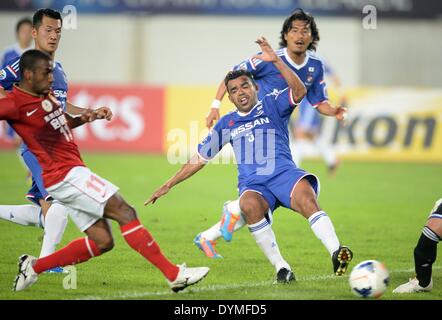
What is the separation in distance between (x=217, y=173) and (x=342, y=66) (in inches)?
430

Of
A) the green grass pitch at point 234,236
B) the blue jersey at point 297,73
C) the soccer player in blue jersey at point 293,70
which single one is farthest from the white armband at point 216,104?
the green grass pitch at point 234,236

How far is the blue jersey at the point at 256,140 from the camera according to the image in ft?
29.4

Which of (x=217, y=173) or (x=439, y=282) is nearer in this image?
(x=439, y=282)

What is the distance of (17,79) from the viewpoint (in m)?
8.96

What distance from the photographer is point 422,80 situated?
1203 inches

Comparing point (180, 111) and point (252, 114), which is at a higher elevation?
point (252, 114)

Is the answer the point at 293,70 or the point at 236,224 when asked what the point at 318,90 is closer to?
the point at 293,70

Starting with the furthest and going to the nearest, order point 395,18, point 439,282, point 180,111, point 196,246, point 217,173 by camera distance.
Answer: point 395,18 → point 180,111 → point 217,173 → point 196,246 → point 439,282

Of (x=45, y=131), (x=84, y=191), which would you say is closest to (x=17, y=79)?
(x=45, y=131)

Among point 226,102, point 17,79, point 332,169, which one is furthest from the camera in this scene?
point 226,102

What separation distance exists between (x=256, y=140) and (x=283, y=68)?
0.78 metres

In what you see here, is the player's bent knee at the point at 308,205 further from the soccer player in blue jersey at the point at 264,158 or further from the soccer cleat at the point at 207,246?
the soccer cleat at the point at 207,246
